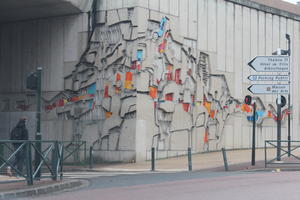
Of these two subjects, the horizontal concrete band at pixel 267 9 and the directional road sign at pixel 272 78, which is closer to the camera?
the directional road sign at pixel 272 78

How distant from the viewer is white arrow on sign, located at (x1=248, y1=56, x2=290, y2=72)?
23.4 meters

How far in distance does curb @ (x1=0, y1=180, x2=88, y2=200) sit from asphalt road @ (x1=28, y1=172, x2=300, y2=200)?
1.25 ft

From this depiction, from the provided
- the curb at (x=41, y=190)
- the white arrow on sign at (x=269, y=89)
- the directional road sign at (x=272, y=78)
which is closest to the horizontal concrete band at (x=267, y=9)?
the directional road sign at (x=272, y=78)

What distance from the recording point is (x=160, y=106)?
28.5 m

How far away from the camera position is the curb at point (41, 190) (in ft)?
45.3

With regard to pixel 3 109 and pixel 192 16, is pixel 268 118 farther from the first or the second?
pixel 3 109

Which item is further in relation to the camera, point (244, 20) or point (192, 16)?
point (244, 20)

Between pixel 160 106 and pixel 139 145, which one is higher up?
pixel 160 106

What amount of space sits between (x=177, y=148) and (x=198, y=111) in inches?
91.8

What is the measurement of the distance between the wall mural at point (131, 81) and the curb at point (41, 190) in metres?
10.8

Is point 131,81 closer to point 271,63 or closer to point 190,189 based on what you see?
point 271,63

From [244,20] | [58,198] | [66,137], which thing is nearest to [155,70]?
[66,137]

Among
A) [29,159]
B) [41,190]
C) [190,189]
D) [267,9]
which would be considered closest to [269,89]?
[190,189]

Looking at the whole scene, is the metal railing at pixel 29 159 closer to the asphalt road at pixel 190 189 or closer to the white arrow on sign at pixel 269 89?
the asphalt road at pixel 190 189
